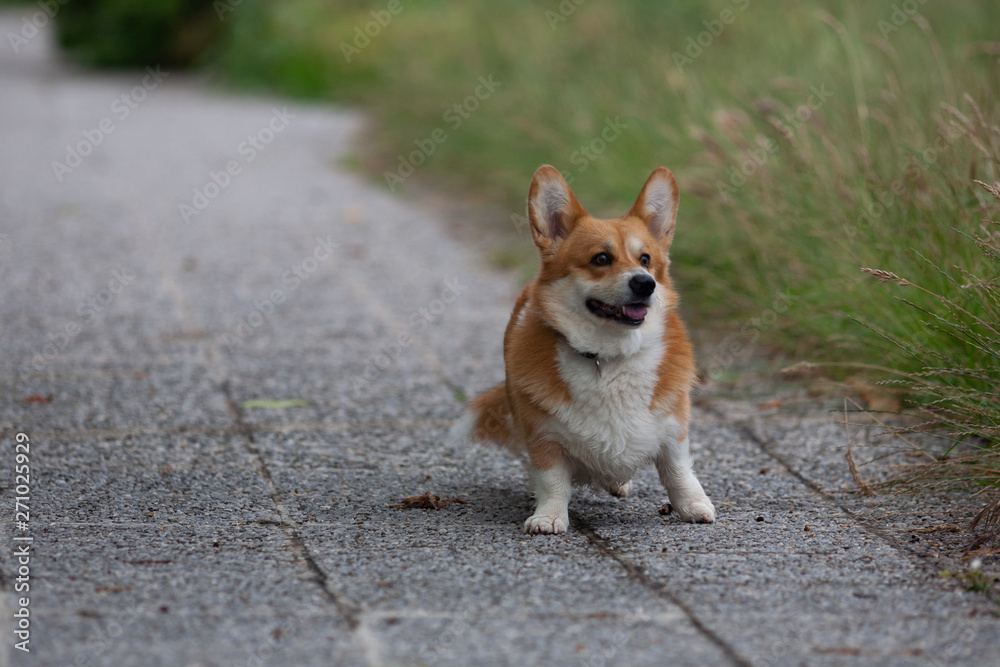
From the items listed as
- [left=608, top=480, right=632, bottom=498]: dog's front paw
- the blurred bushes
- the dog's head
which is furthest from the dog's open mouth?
the blurred bushes

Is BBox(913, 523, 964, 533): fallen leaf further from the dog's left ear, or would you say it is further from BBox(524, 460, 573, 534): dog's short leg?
the dog's left ear

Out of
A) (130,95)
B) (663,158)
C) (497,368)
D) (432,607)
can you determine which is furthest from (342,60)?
(432,607)

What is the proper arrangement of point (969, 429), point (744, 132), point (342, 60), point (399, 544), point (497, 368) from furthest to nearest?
point (342, 60)
point (744, 132)
point (497, 368)
point (969, 429)
point (399, 544)

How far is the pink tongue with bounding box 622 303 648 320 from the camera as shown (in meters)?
3.12

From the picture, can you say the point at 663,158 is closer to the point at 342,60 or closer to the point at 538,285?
the point at 538,285

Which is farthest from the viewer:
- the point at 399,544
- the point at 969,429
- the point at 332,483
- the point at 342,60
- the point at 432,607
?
the point at 342,60

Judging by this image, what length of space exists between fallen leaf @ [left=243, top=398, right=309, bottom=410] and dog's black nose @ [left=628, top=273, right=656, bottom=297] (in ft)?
6.12

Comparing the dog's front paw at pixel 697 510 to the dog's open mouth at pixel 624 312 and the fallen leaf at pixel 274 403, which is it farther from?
the fallen leaf at pixel 274 403

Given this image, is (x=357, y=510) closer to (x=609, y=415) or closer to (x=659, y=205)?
(x=609, y=415)

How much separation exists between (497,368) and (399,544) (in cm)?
205

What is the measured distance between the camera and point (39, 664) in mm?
2367

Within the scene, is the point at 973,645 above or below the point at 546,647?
above

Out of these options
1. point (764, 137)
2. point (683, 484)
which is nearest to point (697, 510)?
point (683, 484)

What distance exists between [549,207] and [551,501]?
88 cm
